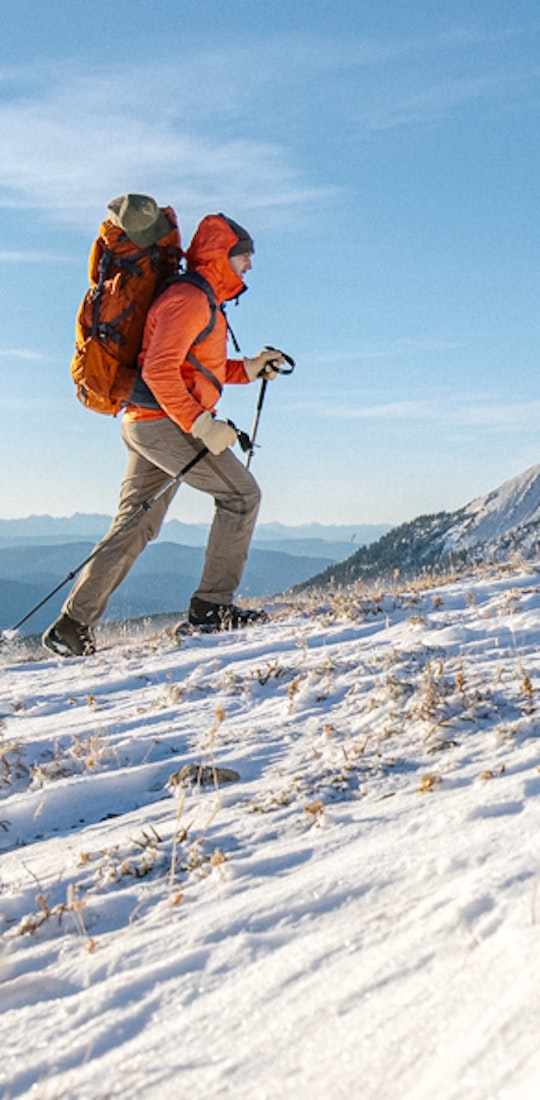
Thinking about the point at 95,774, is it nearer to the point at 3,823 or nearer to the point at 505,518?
the point at 3,823

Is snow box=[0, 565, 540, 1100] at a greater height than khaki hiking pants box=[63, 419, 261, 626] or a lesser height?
lesser

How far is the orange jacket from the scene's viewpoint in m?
6.81

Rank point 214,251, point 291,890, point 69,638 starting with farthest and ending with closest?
point 69,638
point 214,251
point 291,890

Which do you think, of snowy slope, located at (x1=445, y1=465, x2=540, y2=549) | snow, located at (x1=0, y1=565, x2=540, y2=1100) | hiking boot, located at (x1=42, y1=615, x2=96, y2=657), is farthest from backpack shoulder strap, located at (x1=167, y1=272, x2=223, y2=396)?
snowy slope, located at (x1=445, y1=465, x2=540, y2=549)

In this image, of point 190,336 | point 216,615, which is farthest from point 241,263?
point 216,615

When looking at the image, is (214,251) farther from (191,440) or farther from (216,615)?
(216,615)

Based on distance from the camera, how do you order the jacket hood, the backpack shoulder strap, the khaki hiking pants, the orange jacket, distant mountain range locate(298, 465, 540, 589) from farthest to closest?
1. distant mountain range locate(298, 465, 540, 589)
2. the khaki hiking pants
3. the jacket hood
4. the backpack shoulder strap
5. the orange jacket

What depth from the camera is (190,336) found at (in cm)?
688

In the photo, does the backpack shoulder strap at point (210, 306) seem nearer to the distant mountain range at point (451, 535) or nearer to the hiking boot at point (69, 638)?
the hiking boot at point (69, 638)

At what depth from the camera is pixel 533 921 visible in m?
2.03

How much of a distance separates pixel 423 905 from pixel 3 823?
2206mm

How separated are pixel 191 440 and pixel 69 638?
208cm

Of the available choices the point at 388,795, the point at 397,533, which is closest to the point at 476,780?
the point at 388,795

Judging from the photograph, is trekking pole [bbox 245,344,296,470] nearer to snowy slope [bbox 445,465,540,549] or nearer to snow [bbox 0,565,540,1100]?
snow [bbox 0,565,540,1100]
